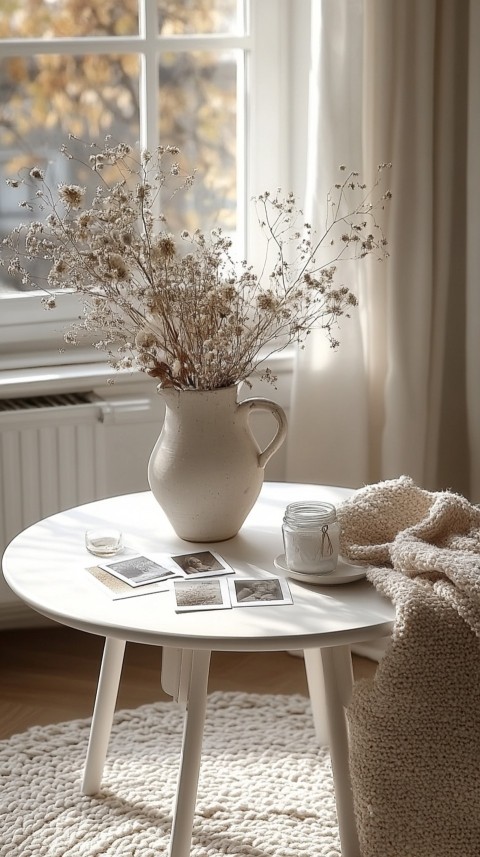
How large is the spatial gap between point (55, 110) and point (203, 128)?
14.0 inches

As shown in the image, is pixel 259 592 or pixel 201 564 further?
pixel 201 564

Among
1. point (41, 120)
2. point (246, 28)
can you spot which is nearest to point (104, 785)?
point (41, 120)

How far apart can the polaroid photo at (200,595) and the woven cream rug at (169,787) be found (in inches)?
21.2

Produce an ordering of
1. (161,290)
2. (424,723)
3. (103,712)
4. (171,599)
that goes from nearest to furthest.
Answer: (424,723) < (171,599) < (161,290) < (103,712)

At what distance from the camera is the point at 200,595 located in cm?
156

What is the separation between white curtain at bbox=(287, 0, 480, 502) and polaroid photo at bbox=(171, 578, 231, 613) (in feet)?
3.13

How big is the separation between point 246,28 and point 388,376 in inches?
35.2

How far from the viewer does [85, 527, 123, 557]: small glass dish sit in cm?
171

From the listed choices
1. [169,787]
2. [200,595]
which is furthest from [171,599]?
[169,787]

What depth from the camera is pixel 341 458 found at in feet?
8.26

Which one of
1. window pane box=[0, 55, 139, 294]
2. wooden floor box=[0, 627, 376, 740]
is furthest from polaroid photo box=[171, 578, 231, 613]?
window pane box=[0, 55, 139, 294]

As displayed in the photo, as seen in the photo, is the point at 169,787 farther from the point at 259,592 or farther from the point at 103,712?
the point at 259,592

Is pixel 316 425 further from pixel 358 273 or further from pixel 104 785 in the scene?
pixel 104 785

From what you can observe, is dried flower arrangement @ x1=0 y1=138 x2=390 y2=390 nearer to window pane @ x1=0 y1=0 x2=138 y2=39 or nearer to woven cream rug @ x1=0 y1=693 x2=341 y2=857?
woven cream rug @ x1=0 y1=693 x2=341 y2=857
